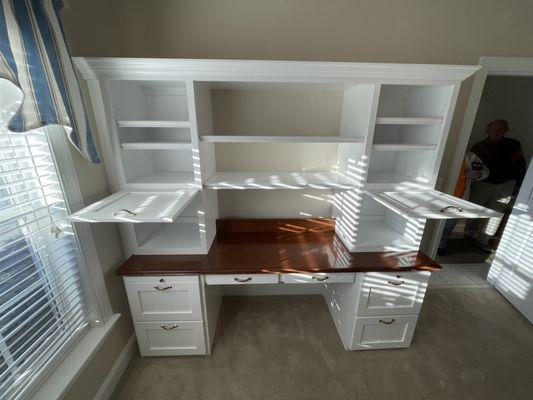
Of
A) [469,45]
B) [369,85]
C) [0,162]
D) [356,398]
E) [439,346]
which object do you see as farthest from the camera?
[439,346]

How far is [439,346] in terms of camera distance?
5.76 ft

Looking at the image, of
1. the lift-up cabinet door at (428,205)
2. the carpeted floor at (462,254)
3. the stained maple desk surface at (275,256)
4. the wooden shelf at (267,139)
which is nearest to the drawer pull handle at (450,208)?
the lift-up cabinet door at (428,205)

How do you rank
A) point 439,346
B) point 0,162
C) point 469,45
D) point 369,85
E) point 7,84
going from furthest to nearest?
point 439,346, point 469,45, point 369,85, point 0,162, point 7,84

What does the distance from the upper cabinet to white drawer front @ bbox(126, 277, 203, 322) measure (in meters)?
0.23

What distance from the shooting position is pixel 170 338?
158 centimetres

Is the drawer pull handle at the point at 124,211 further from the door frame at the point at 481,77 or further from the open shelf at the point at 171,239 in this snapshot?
the door frame at the point at 481,77

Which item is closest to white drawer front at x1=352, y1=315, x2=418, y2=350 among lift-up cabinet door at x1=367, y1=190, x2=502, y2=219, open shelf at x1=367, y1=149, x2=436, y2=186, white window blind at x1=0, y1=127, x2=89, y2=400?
lift-up cabinet door at x1=367, y1=190, x2=502, y2=219

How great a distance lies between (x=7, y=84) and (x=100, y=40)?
845mm

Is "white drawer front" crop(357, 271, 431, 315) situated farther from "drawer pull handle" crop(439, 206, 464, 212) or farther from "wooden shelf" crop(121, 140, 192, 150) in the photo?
"wooden shelf" crop(121, 140, 192, 150)

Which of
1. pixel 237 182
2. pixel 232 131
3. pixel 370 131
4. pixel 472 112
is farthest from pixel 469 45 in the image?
pixel 237 182

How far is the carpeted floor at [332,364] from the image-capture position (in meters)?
1.45

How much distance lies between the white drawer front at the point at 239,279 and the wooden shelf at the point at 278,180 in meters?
0.59

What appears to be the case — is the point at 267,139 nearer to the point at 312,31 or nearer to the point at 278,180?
the point at 278,180

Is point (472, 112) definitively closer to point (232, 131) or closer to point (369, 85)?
point (369, 85)
